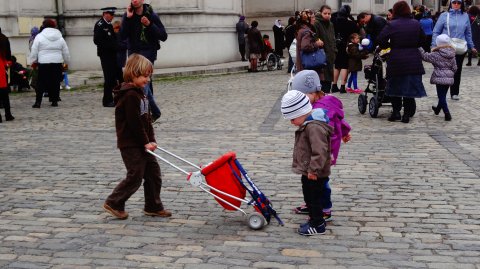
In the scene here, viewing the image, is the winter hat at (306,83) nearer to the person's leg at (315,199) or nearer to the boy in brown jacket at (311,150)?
the boy in brown jacket at (311,150)

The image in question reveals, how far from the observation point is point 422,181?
22.1 ft

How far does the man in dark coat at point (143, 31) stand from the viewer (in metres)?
10.4

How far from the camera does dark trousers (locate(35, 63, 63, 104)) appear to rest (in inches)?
523

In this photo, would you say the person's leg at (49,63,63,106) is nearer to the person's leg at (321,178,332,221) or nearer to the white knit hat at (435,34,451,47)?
the white knit hat at (435,34,451,47)

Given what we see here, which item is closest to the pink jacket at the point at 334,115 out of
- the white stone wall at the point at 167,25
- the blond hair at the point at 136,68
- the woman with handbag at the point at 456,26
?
the blond hair at the point at 136,68

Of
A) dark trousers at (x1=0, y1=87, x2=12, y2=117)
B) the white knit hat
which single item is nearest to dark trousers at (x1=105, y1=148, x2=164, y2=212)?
the white knit hat

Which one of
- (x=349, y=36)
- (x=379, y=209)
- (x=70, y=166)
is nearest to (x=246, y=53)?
(x=349, y=36)

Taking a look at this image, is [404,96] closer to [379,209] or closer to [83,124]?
[379,209]

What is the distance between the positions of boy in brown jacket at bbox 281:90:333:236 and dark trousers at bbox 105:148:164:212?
1.33 meters

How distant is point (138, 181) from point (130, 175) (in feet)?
0.28

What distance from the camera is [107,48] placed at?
43.0ft

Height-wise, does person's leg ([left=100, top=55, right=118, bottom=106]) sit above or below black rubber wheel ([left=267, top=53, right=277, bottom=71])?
above

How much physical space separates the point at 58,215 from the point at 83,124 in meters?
5.32

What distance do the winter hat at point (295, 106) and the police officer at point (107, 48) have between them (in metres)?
8.50
